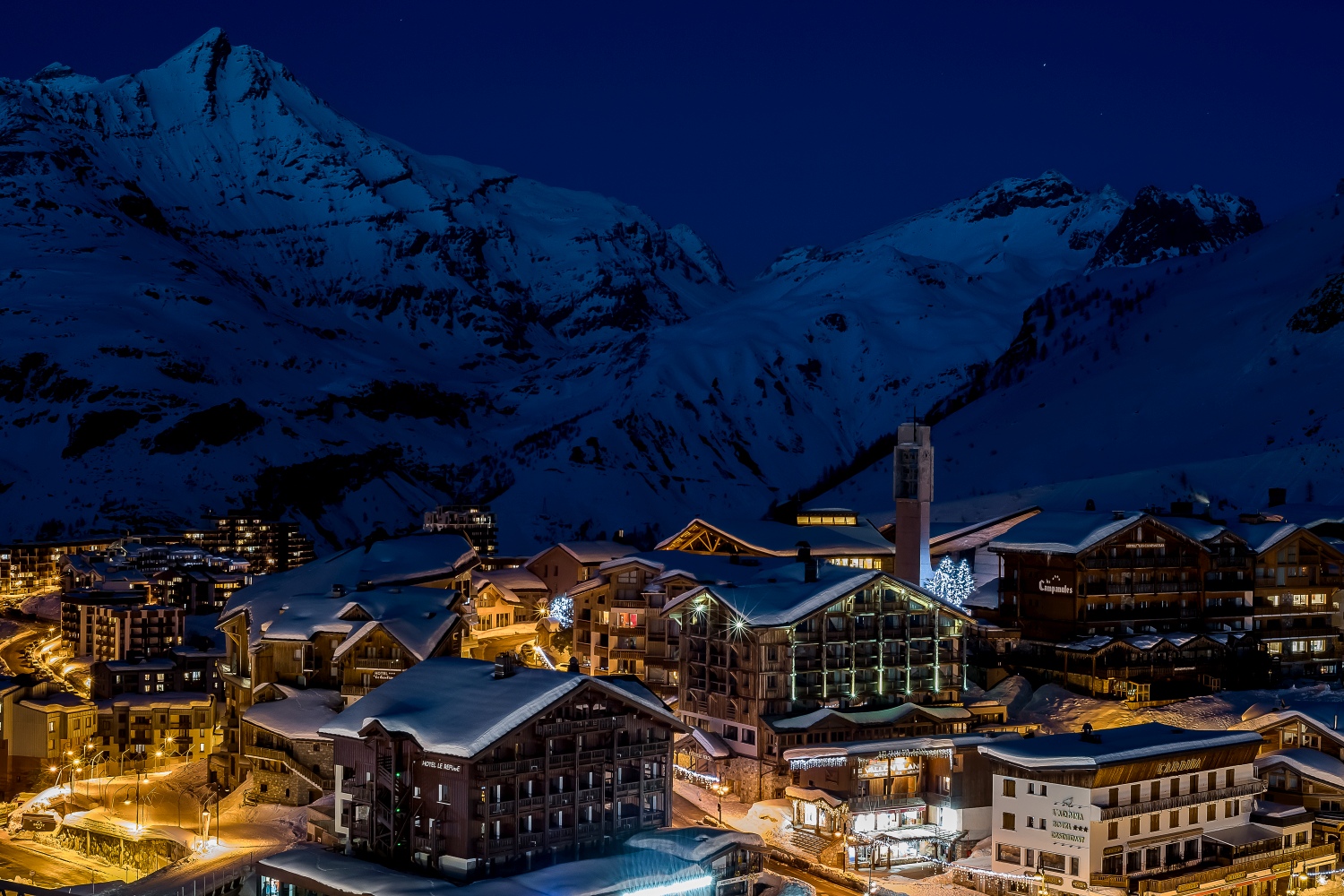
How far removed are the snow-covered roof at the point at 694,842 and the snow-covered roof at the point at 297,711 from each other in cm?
1681

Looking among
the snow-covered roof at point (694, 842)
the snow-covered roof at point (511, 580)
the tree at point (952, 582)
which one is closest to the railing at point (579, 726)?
the snow-covered roof at point (694, 842)

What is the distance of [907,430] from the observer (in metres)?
86.2

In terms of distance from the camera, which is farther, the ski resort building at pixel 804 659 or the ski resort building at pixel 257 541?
the ski resort building at pixel 257 541

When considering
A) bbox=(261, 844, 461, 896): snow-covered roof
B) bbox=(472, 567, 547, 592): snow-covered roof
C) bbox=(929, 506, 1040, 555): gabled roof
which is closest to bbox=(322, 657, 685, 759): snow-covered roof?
bbox=(261, 844, 461, 896): snow-covered roof

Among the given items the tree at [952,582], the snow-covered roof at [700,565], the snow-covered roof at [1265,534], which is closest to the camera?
the snow-covered roof at [700,565]

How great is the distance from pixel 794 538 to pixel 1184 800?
34.8 metres

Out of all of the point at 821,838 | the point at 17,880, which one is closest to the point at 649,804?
the point at 821,838

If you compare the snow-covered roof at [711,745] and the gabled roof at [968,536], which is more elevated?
the gabled roof at [968,536]

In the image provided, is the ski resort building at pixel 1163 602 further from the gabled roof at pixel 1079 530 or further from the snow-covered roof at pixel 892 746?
the snow-covered roof at pixel 892 746

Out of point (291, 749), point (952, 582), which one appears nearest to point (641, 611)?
point (291, 749)

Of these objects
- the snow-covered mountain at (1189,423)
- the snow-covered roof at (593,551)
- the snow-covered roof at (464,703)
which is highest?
the snow-covered mountain at (1189,423)

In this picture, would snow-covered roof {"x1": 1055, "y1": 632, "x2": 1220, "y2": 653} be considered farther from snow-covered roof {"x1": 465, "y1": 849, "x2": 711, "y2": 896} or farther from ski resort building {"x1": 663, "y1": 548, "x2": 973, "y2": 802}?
snow-covered roof {"x1": 465, "y1": 849, "x2": 711, "y2": 896}

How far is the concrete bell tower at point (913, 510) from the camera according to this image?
8262cm

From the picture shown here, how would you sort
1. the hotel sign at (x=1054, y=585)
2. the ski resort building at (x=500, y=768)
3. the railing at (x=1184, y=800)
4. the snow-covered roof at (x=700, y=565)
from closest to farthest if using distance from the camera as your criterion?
the ski resort building at (x=500, y=768) < the railing at (x=1184, y=800) < the snow-covered roof at (x=700, y=565) < the hotel sign at (x=1054, y=585)
